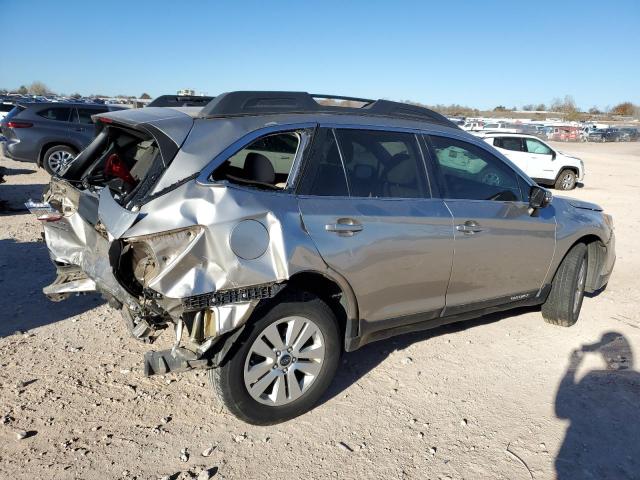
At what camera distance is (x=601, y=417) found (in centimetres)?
336

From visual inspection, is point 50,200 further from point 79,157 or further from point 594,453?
point 594,453

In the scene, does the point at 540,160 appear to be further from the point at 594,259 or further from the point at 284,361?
the point at 284,361

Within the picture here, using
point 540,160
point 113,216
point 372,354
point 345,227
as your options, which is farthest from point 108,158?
point 540,160

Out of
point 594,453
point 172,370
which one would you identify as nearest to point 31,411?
point 172,370

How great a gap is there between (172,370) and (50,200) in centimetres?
185

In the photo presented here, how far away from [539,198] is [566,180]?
42.8ft

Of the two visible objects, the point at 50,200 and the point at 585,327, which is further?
the point at 585,327

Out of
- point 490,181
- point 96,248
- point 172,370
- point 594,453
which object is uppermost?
point 490,181

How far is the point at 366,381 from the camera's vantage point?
146 inches

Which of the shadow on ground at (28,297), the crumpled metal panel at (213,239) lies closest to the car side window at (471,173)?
the crumpled metal panel at (213,239)

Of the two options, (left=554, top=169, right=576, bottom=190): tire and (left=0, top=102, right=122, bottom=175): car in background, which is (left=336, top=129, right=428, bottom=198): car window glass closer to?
(left=0, top=102, right=122, bottom=175): car in background

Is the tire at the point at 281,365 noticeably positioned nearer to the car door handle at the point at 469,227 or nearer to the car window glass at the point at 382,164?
the car window glass at the point at 382,164

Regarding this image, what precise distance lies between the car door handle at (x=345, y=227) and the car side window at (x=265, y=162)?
1.25 ft

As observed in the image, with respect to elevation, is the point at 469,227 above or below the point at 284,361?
above
